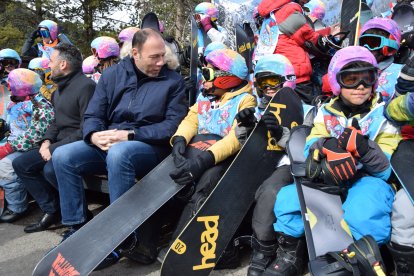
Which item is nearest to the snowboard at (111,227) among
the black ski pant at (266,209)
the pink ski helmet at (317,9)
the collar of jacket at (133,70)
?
the black ski pant at (266,209)

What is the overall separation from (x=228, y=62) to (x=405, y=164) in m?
1.57

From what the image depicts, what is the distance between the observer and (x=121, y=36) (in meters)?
5.48

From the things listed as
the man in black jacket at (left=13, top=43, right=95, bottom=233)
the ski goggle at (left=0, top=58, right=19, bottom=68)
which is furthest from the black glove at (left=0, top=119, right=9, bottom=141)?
the ski goggle at (left=0, top=58, right=19, bottom=68)

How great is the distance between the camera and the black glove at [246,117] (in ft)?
9.21

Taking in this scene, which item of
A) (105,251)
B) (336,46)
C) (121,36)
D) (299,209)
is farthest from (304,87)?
(121,36)

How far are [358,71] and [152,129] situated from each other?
1.70m

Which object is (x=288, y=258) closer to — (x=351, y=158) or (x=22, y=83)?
(x=351, y=158)

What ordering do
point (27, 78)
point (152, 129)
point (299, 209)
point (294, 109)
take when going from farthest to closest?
point (27, 78)
point (152, 129)
point (294, 109)
point (299, 209)

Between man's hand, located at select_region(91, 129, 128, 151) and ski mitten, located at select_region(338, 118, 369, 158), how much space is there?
1805 mm

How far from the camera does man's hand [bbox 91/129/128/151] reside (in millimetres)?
3312

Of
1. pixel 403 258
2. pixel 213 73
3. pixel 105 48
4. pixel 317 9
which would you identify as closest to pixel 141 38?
pixel 213 73

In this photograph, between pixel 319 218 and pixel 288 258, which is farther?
pixel 288 258

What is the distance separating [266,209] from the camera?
2619 mm

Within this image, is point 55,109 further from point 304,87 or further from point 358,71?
point 358,71
